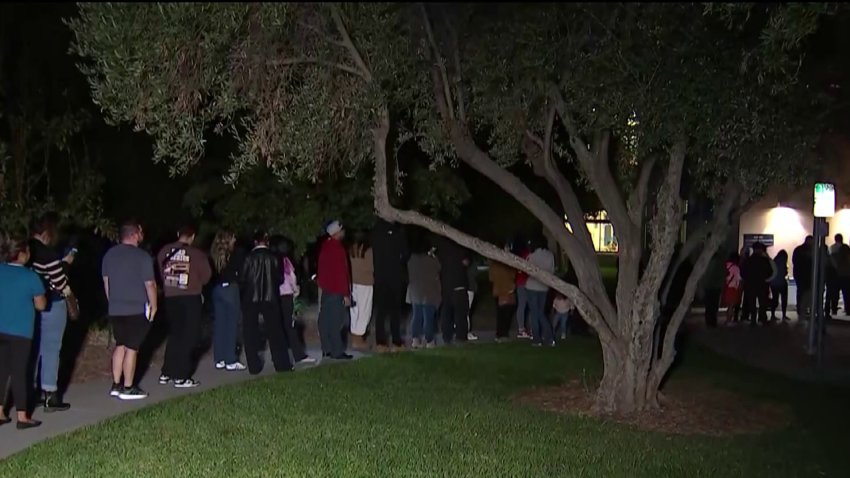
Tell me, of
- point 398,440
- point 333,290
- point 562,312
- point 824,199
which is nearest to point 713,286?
point 824,199

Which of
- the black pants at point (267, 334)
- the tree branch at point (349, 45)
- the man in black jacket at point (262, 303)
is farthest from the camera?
the black pants at point (267, 334)

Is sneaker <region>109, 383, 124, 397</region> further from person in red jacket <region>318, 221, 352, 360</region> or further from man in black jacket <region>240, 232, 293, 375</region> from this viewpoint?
person in red jacket <region>318, 221, 352, 360</region>

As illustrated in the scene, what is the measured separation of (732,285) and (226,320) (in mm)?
11444

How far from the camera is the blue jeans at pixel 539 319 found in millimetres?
14869

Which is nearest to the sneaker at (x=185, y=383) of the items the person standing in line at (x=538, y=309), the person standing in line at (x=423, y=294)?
the person standing in line at (x=423, y=294)

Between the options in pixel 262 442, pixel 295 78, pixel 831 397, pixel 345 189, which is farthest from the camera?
pixel 345 189

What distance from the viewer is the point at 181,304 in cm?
1099

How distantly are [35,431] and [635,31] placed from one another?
6432 millimetres

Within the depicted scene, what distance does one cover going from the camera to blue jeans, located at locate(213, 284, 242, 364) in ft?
40.1

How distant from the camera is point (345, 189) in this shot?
16344mm

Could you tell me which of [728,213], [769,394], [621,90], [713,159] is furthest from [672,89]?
[769,394]

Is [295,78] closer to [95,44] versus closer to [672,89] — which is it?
[95,44]

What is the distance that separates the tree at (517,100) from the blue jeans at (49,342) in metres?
1.93

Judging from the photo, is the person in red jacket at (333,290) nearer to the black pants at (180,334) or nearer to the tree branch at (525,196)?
the black pants at (180,334)
